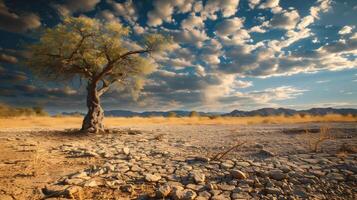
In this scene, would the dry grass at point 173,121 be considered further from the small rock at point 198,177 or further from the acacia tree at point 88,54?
the small rock at point 198,177

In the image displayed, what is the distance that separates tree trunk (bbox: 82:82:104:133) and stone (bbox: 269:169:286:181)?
12.1 m

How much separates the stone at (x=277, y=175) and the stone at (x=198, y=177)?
61.0 inches

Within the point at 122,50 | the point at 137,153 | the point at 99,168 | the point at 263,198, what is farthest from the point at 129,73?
the point at 263,198

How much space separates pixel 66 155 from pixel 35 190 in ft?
11.5

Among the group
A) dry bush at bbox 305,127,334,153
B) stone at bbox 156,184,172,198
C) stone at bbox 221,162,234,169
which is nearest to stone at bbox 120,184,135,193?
stone at bbox 156,184,172,198

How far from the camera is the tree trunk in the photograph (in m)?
16.2

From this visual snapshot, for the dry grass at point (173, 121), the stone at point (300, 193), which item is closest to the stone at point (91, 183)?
the stone at point (300, 193)

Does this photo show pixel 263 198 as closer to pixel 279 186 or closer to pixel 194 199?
pixel 279 186

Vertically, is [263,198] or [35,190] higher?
[35,190]

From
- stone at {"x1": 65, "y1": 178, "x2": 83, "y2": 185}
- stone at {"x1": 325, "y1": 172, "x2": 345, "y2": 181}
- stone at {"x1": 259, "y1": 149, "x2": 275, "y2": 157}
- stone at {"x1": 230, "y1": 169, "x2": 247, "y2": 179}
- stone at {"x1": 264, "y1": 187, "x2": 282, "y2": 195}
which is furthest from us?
stone at {"x1": 259, "y1": 149, "x2": 275, "y2": 157}

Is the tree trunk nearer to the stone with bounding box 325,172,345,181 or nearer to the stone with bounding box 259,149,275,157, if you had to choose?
the stone with bounding box 259,149,275,157

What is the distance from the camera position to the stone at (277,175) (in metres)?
6.05

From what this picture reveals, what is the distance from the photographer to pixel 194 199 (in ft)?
16.9

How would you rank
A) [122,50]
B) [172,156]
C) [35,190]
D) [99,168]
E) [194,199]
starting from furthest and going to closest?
[122,50]
[172,156]
[99,168]
[35,190]
[194,199]
